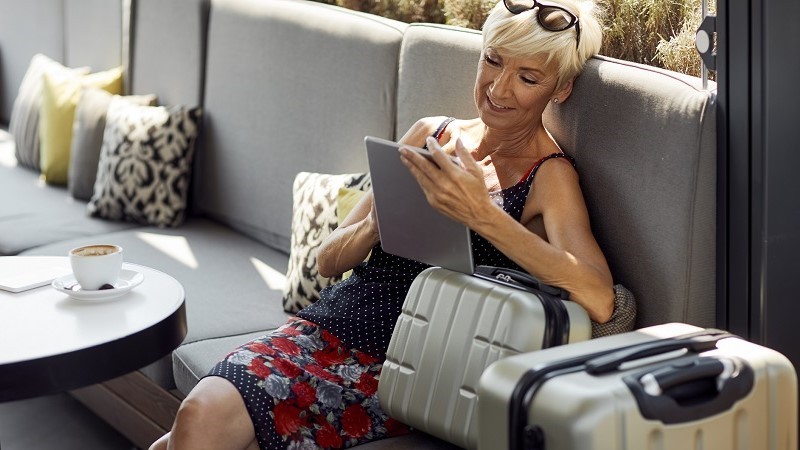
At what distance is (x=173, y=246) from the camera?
3.37m

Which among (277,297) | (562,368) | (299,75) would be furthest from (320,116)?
(562,368)

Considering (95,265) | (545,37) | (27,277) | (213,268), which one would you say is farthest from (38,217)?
(545,37)

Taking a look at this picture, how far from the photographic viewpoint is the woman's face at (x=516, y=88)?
218 centimetres

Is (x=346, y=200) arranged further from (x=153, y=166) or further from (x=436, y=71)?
(x=153, y=166)

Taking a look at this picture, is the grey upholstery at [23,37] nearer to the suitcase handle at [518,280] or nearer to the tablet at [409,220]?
the tablet at [409,220]

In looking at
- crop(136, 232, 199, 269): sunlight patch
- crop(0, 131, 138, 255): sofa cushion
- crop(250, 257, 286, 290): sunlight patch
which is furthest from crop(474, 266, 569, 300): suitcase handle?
crop(0, 131, 138, 255): sofa cushion

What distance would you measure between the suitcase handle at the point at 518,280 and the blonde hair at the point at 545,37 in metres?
0.48

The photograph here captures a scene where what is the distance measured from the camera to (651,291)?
2.05 meters

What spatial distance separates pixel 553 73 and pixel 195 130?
5.68 ft

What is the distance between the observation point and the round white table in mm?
1947

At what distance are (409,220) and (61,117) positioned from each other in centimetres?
248

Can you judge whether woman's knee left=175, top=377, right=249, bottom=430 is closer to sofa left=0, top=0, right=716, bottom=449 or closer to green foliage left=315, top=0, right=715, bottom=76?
sofa left=0, top=0, right=716, bottom=449

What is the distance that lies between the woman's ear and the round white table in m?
0.90

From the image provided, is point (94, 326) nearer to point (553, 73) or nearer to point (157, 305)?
point (157, 305)
